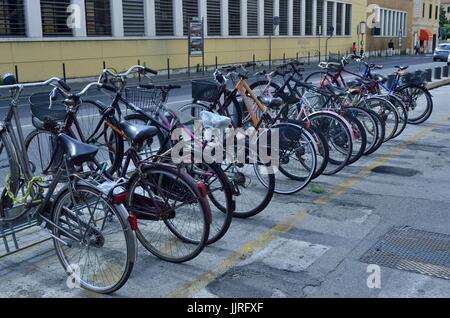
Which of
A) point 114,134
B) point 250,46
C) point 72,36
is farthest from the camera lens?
point 250,46

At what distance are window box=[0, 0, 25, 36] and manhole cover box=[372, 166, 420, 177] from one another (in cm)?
1710

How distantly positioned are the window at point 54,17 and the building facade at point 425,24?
52058mm

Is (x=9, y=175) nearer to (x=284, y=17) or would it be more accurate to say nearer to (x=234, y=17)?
(x=234, y=17)

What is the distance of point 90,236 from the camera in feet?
12.8

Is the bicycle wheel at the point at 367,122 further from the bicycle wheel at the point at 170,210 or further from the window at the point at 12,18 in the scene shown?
the window at the point at 12,18

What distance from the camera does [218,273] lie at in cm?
411

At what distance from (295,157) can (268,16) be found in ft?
102

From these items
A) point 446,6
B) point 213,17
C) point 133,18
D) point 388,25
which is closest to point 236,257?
point 133,18

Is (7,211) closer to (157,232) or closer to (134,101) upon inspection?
(157,232)

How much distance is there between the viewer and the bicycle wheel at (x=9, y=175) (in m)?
4.63

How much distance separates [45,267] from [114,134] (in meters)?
1.67

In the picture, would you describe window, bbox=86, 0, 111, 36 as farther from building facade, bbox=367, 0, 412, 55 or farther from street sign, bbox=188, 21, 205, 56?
building facade, bbox=367, 0, 412, 55

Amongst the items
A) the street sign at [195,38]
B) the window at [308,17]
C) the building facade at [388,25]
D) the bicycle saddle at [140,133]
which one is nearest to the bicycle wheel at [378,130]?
the bicycle saddle at [140,133]
